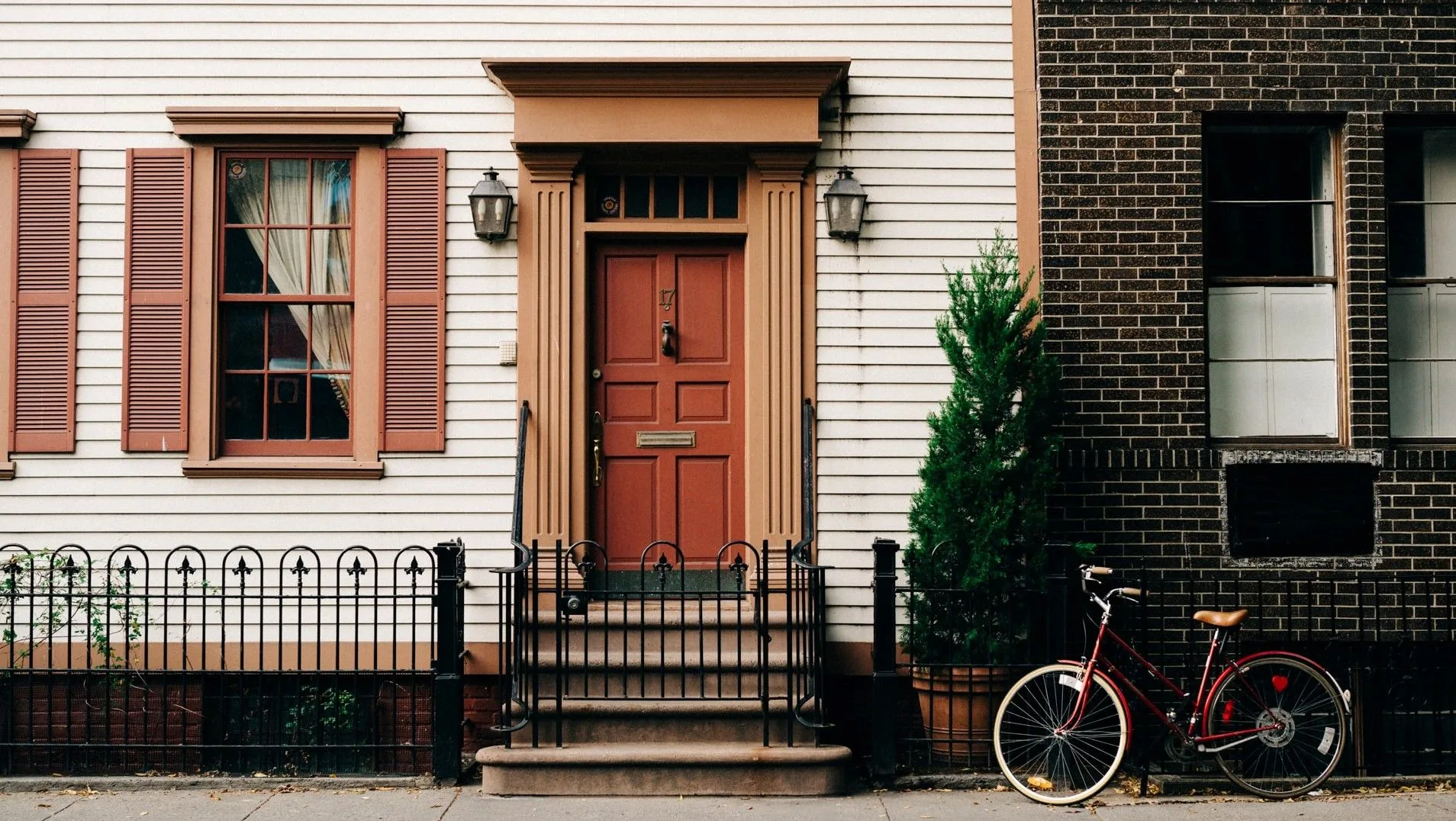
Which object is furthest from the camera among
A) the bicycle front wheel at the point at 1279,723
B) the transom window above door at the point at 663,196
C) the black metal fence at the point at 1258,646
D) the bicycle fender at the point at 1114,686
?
the transom window above door at the point at 663,196

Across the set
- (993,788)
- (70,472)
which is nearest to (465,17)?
(70,472)

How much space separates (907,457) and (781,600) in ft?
3.76

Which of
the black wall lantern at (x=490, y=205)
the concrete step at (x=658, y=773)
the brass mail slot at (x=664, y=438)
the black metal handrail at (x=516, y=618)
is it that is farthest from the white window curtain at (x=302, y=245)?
the concrete step at (x=658, y=773)

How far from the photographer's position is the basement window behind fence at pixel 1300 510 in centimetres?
698

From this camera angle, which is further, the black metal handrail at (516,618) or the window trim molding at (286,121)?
the window trim molding at (286,121)

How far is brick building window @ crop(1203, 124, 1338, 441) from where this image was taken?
23.5ft

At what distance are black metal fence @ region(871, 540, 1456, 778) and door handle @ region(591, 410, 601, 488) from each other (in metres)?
1.88

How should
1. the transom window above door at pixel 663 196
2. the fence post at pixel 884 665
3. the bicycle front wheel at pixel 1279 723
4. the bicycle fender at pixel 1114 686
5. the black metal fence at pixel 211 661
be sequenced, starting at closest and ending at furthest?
the bicycle fender at pixel 1114 686 → the bicycle front wheel at pixel 1279 723 → the fence post at pixel 884 665 → the black metal fence at pixel 211 661 → the transom window above door at pixel 663 196

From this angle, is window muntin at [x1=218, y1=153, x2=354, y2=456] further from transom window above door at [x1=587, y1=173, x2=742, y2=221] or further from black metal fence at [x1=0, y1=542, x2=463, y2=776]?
transom window above door at [x1=587, y1=173, x2=742, y2=221]

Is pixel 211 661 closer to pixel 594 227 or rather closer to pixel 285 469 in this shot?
pixel 285 469

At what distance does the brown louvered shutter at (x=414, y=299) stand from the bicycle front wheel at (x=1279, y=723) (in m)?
4.60

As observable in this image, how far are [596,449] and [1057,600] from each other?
9.26ft

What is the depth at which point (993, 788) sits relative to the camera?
6184 millimetres

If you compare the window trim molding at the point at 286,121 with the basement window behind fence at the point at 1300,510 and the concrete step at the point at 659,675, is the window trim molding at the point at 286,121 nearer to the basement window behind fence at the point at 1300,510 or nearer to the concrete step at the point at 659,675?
the concrete step at the point at 659,675
